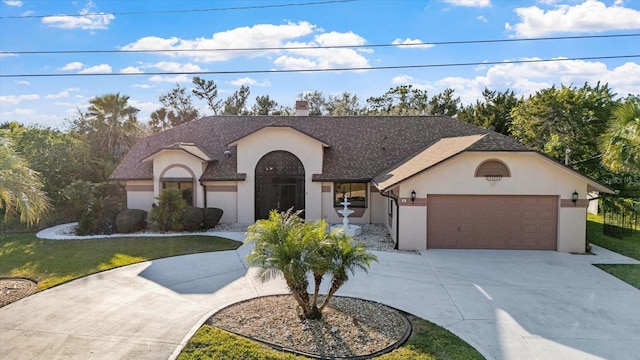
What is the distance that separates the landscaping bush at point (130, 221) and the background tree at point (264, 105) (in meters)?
33.3

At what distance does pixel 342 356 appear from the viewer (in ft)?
24.1

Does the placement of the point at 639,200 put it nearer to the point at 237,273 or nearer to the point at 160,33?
the point at 237,273

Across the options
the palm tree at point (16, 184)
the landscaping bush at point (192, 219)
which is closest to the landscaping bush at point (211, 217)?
the landscaping bush at point (192, 219)

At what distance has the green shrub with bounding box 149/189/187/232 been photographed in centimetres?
1947

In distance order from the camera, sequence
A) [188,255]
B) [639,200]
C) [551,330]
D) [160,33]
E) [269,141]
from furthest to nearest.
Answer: [269,141]
[639,200]
[160,33]
[188,255]
[551,330]

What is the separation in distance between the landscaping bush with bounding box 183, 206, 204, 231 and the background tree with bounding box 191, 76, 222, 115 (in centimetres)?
3531

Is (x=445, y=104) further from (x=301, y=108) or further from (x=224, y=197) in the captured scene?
(x=224, y=197)

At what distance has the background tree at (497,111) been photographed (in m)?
37.4

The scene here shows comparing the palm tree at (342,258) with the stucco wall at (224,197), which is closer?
the palm tree at (342,258)

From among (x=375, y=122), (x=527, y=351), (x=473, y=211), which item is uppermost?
(x=375, y=122)

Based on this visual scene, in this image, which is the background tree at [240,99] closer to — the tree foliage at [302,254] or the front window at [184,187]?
the front window at [184,187]

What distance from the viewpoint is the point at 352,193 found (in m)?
21.7

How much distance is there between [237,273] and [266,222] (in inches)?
183

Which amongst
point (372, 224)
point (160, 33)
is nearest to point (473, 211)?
point (372, 224)
